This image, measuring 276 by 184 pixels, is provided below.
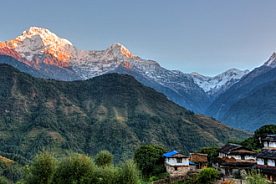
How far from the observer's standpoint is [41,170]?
61.5 m

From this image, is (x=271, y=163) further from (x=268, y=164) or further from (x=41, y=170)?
(x=41, y=170)

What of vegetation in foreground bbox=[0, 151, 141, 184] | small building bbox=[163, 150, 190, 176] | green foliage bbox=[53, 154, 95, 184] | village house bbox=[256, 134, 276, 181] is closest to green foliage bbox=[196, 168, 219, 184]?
village house bbox=[256, 134, 276, 181]

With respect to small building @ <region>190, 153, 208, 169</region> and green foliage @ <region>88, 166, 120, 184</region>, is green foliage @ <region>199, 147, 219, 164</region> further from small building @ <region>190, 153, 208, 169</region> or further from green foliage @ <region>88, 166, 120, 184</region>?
green foliage @ <region>88, 166, 120, 184</region>

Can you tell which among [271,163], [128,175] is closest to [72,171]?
[128,175]

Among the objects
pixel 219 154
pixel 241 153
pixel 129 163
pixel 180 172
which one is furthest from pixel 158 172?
pixel 129 163

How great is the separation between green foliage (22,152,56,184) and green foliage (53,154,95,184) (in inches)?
43.4

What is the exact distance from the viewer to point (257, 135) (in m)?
104

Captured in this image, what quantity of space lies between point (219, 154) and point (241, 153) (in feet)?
34.0

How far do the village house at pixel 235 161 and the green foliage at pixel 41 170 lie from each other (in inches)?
1363

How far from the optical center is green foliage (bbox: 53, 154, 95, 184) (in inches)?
2391

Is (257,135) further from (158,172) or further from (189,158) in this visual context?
(158,172)

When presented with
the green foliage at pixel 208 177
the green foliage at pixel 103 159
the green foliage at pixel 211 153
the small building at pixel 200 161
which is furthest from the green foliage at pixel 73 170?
the green foliage at pixel 211 153

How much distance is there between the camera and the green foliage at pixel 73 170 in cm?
6072

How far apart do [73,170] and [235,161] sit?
34203mm
